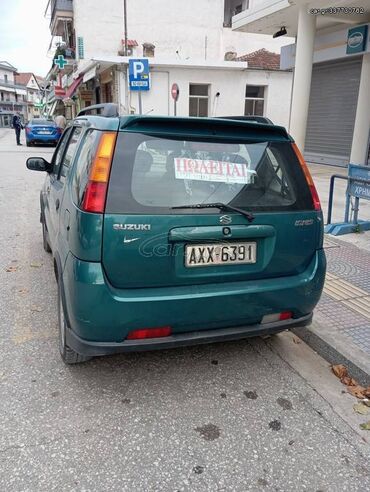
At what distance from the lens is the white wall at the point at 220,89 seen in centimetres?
2089

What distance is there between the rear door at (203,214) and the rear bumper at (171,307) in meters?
0.06

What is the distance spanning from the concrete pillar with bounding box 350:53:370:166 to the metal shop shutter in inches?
45.5

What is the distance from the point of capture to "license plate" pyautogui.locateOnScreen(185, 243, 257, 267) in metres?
2.50

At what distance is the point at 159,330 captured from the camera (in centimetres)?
253

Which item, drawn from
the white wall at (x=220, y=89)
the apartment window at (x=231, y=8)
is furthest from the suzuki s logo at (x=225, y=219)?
the apartment window at (x=231, y=8)

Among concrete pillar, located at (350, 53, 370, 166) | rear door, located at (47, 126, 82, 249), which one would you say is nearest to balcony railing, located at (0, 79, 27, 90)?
concrete pillar, located at (350, 53, 370, 166)

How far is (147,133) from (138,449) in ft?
5.80

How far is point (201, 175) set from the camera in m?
2.58

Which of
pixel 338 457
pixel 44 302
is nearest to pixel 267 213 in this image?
pixel 338 457

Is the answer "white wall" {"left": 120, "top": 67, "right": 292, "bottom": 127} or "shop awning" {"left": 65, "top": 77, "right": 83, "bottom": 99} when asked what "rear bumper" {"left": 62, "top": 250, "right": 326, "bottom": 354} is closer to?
"white wall" {"left": 120, "top": 67, "right": 292, "bottom": 127}

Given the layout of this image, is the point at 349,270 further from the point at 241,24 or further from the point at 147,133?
the point at 241,24

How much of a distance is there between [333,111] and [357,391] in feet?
44.7

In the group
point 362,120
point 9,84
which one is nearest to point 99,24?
point 362,120

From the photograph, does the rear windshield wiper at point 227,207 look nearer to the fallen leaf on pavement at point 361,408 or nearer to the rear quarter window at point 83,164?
the rear quarter window at point 83,164
